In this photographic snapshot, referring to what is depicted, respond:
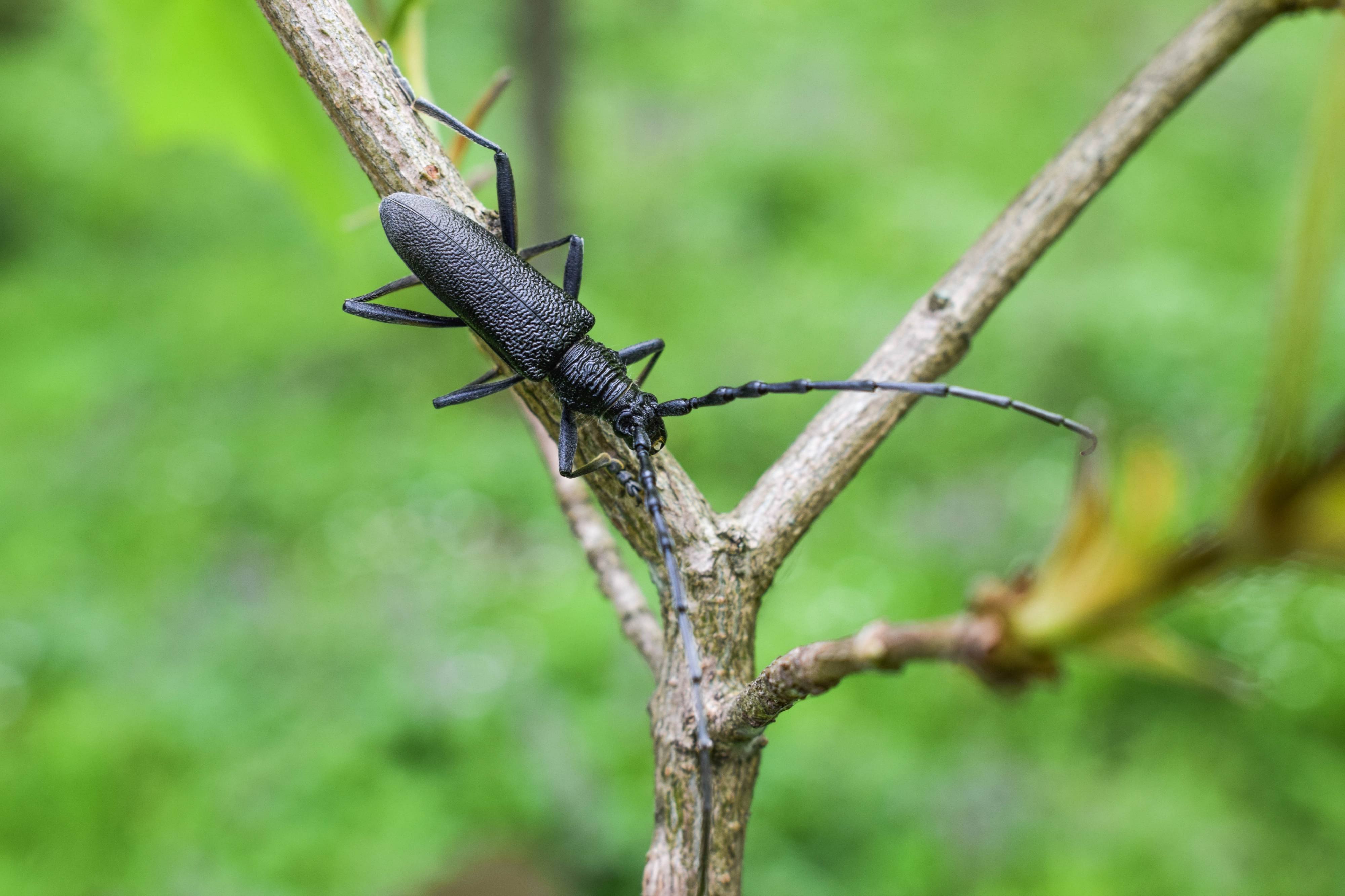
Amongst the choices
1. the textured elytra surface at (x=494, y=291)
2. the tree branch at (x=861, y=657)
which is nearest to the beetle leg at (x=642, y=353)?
the textured elytra surface at (x=494, y=291)

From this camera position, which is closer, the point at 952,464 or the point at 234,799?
the point at 234,799

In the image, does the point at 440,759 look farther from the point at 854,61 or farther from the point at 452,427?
the point at 854,61

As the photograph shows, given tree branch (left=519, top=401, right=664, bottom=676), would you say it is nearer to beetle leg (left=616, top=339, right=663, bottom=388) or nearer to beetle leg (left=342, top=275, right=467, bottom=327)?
beetle leg (left=616, top=339, right=663, bottom=388)

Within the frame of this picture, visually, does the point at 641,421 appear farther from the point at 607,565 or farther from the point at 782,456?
the point at 782,456

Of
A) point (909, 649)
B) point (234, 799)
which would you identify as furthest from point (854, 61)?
point (909, 649)

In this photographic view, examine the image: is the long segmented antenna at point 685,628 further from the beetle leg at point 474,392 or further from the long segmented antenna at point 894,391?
the beetle leg at point 474,392
